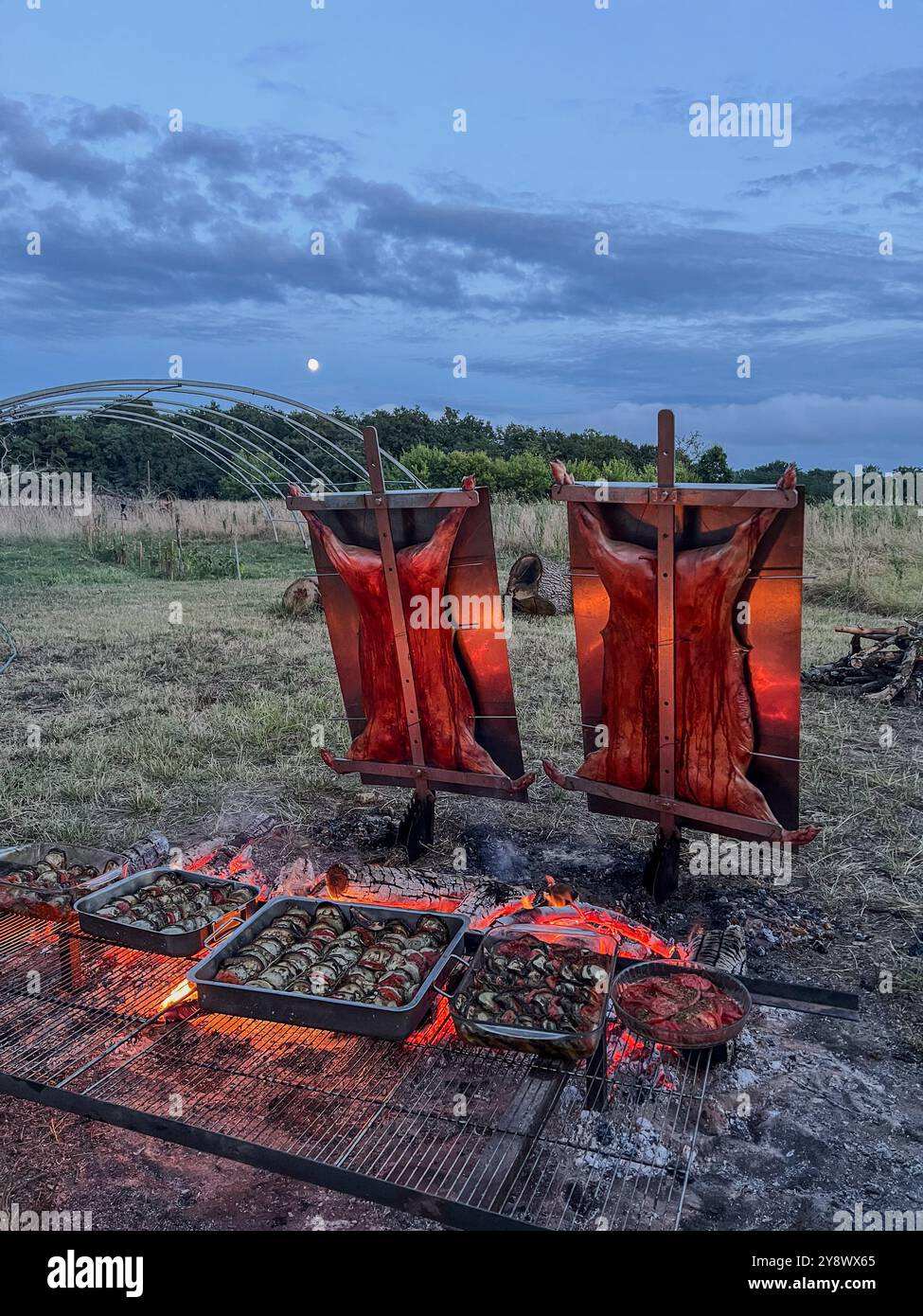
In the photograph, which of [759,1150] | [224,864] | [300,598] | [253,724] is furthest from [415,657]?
[300,598]

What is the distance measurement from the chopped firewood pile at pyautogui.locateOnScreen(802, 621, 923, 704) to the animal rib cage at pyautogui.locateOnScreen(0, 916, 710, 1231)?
24.5 feet

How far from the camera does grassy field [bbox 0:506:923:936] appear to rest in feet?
22.3

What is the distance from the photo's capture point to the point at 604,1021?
11.5ft

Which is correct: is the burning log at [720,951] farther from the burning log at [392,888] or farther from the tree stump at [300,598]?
the tree stump at [300,598]

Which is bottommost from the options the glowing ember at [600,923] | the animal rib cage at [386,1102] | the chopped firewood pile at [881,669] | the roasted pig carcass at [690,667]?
the animal rib cage at [386,1102]

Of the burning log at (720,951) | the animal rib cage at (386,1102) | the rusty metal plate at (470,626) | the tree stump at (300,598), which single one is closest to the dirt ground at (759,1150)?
the animal rib cage at (386,1102)

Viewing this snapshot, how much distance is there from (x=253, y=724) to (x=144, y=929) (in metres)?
5.16

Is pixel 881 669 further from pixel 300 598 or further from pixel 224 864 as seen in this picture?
pixel 300 598

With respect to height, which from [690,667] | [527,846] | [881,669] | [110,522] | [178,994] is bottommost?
[527,846]

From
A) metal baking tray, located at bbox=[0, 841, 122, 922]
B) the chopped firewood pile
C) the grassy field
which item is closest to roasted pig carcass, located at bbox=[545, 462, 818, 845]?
the grassy field

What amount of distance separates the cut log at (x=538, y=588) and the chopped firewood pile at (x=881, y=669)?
5390 millimetres

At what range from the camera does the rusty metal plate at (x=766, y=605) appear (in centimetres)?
429

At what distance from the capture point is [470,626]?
17.3 ft
